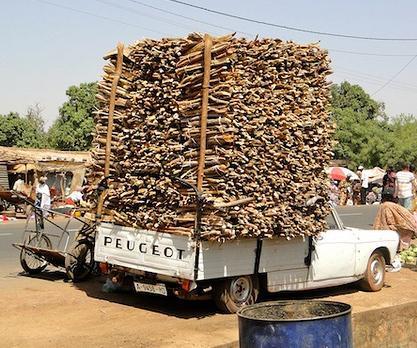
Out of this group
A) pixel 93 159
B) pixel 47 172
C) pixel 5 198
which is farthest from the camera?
pixel 47 172

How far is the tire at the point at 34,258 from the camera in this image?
11.0 metres

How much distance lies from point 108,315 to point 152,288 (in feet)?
2.10

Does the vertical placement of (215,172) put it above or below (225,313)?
above

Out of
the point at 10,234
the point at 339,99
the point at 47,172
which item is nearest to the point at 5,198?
the point at 10,234

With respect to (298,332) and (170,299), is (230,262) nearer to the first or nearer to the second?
(170,299)

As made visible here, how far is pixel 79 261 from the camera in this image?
33.5 feet

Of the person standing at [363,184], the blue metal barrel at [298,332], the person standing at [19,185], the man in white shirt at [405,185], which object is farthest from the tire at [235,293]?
the person standing at [363,184]

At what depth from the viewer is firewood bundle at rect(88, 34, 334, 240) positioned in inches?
309

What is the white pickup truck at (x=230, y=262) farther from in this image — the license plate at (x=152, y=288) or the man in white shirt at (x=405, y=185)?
the man in white shirt at (x=405, y=185)

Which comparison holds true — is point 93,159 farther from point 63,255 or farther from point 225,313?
point 225,313

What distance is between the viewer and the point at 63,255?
1010 cm

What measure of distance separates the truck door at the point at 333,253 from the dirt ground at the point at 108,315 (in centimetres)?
49

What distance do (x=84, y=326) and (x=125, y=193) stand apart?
1.73 m

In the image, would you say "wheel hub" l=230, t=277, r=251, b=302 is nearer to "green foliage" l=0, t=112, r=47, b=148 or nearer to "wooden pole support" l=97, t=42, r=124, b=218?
"wooden pole support" l=97, t=42, r=124, b=218
